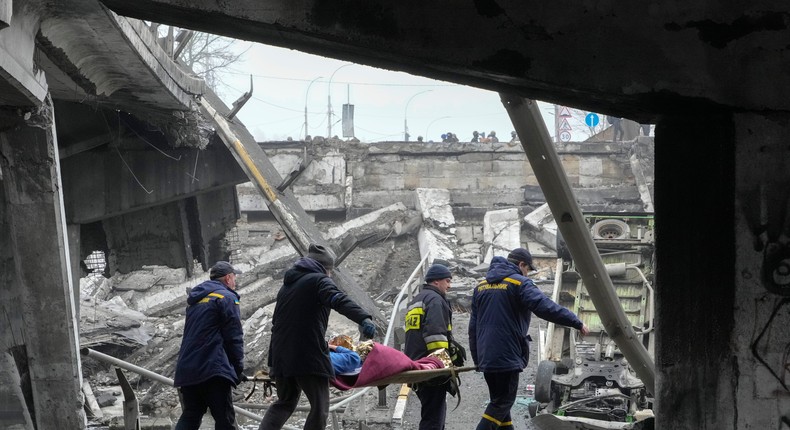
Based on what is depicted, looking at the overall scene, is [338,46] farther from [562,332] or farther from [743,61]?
[562,332]

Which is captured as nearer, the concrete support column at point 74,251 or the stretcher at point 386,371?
the stretcher at point 386,371

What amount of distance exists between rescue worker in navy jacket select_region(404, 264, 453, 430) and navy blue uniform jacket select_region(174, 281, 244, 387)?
4.63 feet

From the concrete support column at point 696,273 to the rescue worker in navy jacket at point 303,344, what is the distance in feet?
9.16

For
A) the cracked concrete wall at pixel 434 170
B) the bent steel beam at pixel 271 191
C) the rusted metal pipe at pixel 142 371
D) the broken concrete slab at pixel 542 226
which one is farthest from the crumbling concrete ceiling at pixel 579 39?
the cracked concrete wall at pixel 434 170

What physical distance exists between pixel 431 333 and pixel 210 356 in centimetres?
173

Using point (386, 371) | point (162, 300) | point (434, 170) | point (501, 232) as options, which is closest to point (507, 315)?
point (386, 371)

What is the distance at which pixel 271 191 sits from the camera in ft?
49.6

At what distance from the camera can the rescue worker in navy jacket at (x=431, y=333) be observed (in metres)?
6.88

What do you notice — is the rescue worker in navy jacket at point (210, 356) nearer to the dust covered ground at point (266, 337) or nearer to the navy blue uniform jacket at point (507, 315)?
the dust covered ground at point (266, 337)

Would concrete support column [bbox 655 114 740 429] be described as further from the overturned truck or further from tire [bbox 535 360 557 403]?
tire [bbox 535 360 557 403]

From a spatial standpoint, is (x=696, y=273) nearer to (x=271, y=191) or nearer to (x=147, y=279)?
(x=271, y=191)

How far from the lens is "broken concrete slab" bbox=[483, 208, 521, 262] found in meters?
22.4

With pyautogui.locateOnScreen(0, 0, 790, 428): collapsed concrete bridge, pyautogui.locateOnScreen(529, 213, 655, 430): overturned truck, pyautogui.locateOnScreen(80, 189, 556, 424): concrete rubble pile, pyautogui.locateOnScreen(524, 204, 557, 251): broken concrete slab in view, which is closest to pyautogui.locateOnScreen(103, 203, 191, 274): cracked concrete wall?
pyautogui.locateOnScreen(80, 189, 556, 424): concrete rubble pile

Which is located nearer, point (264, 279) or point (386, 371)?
point (386, 371)
